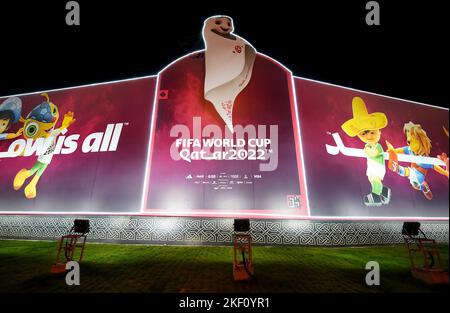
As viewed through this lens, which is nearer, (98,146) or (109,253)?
(109,253)

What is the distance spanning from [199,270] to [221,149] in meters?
3.41

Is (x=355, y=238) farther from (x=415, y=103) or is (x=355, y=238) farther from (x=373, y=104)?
(x=415, y=103)

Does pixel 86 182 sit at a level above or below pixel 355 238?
above

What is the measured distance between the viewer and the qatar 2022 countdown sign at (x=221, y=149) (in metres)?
6.27

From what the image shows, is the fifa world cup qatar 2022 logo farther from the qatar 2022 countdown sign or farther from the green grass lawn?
the green grass lawn

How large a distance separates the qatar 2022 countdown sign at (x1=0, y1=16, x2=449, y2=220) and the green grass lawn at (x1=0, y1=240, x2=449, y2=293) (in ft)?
3.64

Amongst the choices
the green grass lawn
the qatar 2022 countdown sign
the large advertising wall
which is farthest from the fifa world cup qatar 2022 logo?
the green grass lawn

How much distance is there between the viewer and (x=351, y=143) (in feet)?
23.4

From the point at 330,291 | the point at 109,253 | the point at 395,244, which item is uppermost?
the point at 395,244

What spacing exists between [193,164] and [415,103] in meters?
7.94

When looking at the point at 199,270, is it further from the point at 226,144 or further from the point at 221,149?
the point at 226,144

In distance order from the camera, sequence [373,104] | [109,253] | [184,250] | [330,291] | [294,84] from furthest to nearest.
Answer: [373,104] → [294,84] → [184,250] → [109,253] → [330,291]

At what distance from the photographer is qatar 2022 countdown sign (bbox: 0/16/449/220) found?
6.27 m

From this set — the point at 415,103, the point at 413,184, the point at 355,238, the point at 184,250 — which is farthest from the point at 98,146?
the point at 415,103
